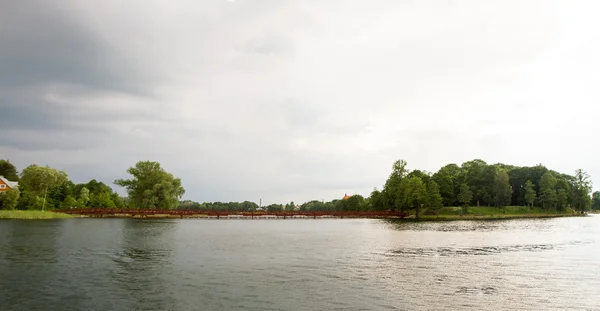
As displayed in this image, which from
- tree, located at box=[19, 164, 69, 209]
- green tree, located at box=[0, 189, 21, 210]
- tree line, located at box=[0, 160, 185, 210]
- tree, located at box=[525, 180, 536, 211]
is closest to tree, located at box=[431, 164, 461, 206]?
tree, located at box=[525, 180, 536, 211]

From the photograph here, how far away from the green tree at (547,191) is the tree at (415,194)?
5905 cm

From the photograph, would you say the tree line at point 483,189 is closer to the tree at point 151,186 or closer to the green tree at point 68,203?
the tree at point 151,186

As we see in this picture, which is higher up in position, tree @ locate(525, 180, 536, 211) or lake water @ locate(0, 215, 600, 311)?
tree @ locate(525, 180, 536, 211)

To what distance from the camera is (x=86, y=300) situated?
62.6 feet

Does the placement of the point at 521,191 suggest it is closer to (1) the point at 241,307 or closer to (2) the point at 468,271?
(2) the point at 468,271

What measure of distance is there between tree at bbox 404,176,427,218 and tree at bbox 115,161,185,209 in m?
90.3

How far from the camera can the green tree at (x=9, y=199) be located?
328 ft

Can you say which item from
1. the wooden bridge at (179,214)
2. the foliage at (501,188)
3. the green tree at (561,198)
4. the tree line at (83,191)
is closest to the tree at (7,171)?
the tree line at (83,191)

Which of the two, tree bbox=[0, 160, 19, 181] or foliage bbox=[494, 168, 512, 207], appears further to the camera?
tree bbox=[0, 160, 19, 181]

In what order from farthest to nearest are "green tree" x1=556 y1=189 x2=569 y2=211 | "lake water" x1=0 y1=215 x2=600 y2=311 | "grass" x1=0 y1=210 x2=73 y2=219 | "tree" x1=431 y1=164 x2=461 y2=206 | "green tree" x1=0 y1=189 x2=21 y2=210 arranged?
"green tree" x1=556 y1=189 x2=569 y2=211 → "tree" x1=431 y1=164 x2=461 y2=206 → "green tree" x1=0 y1=189 x2=21 y2=210 → "grass" x1=0 y1=210 x2=73 y2=219 → "lake water" x1=0 y1=215 x2=600 y2=311

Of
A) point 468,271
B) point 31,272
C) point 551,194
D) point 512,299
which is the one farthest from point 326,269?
point 551,194

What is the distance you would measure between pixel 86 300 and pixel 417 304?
17732 millimetres

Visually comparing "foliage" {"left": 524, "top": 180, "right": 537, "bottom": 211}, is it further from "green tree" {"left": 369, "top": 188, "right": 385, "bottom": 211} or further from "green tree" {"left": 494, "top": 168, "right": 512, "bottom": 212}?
"green tree" {"left": 369, "top": 188, "right": 385, "bottom": 211}

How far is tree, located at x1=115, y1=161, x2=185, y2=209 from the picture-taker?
425 ft
